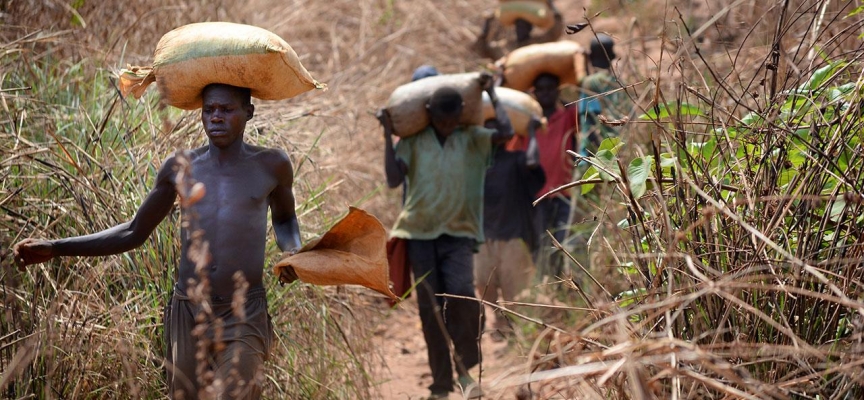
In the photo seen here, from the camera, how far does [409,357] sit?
7.09m

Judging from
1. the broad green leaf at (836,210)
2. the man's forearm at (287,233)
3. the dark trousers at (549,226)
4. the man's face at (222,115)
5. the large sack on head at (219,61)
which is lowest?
the dark trousers at (549,226)

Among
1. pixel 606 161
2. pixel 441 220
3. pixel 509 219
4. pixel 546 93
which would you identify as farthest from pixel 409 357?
pixel 606 161

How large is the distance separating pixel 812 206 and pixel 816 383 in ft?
1.84

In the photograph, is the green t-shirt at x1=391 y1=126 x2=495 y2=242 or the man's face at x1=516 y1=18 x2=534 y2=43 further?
the man's face at x1=516 y1=18 x2=534 y2=43

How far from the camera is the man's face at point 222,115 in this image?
367 centimetres

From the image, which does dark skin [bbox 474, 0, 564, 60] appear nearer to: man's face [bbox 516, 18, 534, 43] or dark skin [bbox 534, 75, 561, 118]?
man's face [bbox 516, 18, 534, 43]

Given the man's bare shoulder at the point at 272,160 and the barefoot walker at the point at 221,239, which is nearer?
the barefoot walker at the point at 221,239

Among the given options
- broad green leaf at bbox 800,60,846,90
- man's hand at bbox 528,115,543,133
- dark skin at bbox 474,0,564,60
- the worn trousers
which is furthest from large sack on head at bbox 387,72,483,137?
→ dark skin at bbox 474,0,564,60

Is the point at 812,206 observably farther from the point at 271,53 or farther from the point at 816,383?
the point at 271,53

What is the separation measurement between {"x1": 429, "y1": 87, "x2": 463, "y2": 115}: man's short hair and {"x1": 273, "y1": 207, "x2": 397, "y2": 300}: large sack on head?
2345mm

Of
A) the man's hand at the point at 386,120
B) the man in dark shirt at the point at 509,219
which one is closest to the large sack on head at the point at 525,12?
the man in dark shirt at the point at 509,219

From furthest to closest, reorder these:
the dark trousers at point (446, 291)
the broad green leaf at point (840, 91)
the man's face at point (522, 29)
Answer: the man's face at point (522, 29), the dark trousers at point (446, 291), the broad green leaf at point (840, 91)

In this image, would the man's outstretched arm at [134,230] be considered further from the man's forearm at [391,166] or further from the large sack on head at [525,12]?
the large sack on head at [525,12]

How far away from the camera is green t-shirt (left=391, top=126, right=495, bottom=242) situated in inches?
233
